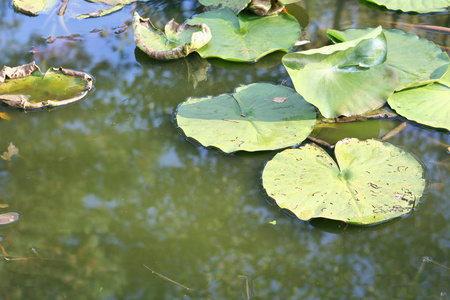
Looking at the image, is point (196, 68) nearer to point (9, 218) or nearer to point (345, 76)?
point (345, 76)

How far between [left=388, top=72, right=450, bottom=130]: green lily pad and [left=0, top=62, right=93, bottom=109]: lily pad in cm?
175

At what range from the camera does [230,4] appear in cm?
333

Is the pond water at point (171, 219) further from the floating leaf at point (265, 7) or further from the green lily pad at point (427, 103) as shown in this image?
the floating leaf at point (265, 7)

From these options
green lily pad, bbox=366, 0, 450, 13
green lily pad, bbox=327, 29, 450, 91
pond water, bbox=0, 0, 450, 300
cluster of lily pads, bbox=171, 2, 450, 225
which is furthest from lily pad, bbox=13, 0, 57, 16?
green lily pad, bbox=366, 0, 450, 13

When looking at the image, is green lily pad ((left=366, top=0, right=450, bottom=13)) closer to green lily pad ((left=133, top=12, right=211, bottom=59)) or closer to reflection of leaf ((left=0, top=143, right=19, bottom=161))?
green lily pad ((left=133, top=12, right=211, bottom=59))

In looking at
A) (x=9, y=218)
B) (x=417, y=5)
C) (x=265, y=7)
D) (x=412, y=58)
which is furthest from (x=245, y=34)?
(x=9, y=218)

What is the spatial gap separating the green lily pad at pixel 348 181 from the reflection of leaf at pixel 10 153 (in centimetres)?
128

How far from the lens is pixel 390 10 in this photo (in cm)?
339

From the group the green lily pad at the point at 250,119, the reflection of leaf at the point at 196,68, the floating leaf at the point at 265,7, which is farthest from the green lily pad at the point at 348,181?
the floating leaf at the point at 265,7

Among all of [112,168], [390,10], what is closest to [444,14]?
[390,10]

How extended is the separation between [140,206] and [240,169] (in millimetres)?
491

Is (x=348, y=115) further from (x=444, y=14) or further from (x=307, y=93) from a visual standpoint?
(x=444, y=14)

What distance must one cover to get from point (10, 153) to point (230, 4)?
1.76m

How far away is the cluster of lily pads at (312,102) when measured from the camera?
2.01 meters
